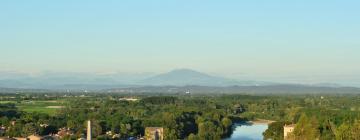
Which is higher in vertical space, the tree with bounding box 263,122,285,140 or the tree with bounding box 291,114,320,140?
the tree with bounding box 291,114,320,140

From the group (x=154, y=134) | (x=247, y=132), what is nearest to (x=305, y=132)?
(x=154, y=134)

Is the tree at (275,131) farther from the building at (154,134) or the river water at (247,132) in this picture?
the building at (154,134)

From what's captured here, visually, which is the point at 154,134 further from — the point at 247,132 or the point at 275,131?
the point at 247,132

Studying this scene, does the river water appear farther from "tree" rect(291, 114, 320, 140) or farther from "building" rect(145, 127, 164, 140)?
"tree" rect(291, 114, 320, 140)

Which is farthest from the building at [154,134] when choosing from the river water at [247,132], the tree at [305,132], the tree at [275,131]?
the tree at [305,132]

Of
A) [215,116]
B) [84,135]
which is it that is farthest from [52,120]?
[215,116]

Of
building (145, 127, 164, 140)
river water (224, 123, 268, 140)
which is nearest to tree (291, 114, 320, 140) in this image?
building (145, 127, 164, 140)

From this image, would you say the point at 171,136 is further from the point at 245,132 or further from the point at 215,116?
the point at 215,116

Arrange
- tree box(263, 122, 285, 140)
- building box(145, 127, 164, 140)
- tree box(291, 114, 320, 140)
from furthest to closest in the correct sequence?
tree box(263, 122, 285, 140)
building box(145, 127, 164, 140)
tree box(291, 114, 320, 140)
